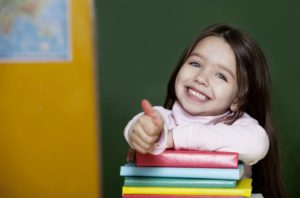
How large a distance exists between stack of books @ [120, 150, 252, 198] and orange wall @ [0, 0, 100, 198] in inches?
46.2

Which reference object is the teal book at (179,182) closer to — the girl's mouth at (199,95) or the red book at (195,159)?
the red book at (195,159)

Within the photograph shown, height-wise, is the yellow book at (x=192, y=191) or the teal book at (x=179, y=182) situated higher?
the teal book at (x=179, y=182)

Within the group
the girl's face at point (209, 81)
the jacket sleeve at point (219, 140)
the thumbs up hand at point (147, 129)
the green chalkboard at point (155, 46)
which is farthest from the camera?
the green chalkboard at point (155, 46)

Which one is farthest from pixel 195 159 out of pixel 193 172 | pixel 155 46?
pixel 155 46

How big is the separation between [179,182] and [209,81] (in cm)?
27

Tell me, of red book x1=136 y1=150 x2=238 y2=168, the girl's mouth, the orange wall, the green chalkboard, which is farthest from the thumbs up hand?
the orange wall

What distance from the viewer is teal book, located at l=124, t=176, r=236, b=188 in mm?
668

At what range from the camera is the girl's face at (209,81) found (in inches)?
35.5

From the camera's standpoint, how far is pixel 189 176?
671 millimetres

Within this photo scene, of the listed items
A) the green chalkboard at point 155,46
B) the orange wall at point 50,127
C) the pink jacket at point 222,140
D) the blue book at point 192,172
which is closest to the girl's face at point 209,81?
the pink jacket at point 222,140

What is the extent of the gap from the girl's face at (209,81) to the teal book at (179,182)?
25 centimetres

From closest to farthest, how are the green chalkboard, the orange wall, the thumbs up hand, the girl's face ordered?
the thumbs up hand
the girl's face
the green chalkboard
the orange wall

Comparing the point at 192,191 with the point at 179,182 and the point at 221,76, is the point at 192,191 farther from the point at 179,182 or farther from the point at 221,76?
the point at 221,76

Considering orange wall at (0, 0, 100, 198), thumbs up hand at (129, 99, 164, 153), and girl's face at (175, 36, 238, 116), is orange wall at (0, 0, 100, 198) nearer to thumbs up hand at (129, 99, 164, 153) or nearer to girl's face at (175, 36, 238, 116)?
girl's face at (175, 36, 238, 116)
